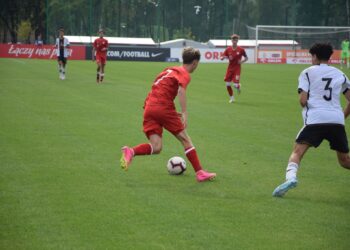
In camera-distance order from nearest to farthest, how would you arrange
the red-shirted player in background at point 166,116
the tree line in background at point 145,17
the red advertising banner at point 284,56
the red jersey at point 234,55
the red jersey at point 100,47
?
the red-shirted player in background at point 166,116 → the red jersey at point 234,55 → the red jersey at point 100,47 → the red advertising banner at point 284,56 → the tree line in background at point 145,17

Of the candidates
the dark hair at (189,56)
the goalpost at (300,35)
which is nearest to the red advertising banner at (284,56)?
the goalpost at (300,35)

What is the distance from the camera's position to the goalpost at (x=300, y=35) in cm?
5428

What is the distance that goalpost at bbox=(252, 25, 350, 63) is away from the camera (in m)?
54.3

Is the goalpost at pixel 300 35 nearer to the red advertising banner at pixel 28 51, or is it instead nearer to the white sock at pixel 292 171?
the red advertising banner at pixel 28 51

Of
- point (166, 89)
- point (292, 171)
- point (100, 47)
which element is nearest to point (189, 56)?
point (166, 89)

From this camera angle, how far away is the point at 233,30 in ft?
204

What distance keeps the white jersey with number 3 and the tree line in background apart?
49.6m

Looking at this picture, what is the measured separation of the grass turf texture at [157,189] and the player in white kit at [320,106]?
2.10 feet

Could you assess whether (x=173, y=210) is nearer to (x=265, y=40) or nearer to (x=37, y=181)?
(x=37, y=181)

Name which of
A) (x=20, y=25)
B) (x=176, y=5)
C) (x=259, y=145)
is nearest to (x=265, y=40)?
(x=176, y=5)

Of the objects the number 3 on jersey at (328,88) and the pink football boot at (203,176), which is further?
the pink football boot at (203,176)

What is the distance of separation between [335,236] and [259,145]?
5.92 metres

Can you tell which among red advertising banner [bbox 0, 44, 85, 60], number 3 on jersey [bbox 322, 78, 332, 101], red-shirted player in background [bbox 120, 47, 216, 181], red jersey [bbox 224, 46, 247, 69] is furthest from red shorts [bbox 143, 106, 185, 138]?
red advertising banner [bbox 0, 44, 85, 60]

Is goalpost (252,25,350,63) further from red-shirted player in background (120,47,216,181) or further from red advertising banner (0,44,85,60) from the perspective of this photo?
red-shirted player in background (120,47,216,181)
